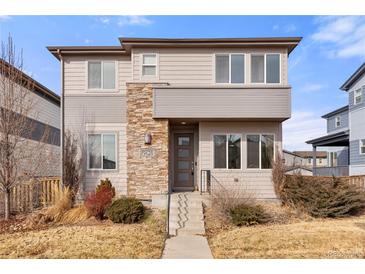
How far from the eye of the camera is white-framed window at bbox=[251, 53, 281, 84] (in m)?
12.0

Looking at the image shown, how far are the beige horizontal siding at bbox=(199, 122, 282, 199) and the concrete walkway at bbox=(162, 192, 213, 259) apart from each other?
4.50 feet

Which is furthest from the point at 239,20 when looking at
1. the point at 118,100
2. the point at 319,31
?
the point at 118,100

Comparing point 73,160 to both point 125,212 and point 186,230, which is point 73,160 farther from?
point 186,230

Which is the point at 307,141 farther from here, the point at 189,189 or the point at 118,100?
the point at 118,100

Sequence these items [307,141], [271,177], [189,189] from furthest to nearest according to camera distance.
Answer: [307,141] → [189,189] → [271,177]

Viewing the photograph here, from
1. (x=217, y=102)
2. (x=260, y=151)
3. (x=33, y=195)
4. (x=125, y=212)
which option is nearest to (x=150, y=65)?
(x=217, y=102)

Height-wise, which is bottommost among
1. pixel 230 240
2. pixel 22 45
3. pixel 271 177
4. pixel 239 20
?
pixel 230 240

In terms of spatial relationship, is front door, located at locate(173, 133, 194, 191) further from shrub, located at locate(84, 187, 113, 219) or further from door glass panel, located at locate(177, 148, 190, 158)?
shrub, located at locate(84, 187, 113, 219)

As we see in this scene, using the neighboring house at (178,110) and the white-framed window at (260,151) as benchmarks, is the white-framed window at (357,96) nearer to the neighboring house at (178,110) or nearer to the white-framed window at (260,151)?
the neighboring house at (178,110)

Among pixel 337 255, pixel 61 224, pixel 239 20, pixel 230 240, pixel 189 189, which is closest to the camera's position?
pixel 337 255

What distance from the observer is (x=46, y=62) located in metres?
14.0

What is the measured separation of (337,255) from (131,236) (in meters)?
5.08

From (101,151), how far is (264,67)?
8.00m

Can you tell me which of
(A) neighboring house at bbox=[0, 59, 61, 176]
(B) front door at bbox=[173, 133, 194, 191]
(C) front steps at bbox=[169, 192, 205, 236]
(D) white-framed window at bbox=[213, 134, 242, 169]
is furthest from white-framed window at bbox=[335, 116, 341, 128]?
(A) neighboring house at bbox=[0, 59, 61, 176]
